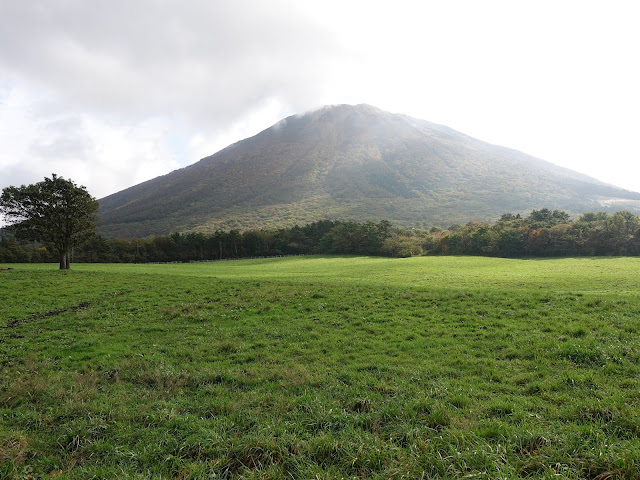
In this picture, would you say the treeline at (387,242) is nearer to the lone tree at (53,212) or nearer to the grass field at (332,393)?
the lone tree at (53,212)

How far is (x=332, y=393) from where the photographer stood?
771 cm

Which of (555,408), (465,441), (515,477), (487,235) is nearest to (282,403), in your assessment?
(465,441)

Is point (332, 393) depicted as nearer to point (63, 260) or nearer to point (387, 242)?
point (63, 260)

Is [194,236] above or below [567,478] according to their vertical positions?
above

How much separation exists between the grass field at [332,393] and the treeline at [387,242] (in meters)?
67.9

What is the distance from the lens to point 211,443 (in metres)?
5.57

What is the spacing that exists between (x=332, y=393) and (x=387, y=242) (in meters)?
81.0

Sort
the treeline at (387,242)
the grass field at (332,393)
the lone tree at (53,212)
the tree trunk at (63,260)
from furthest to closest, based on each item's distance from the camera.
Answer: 1. the treeline at (387,242)
2. the tree trunk at (63,260)
3. the lone tree at (53,212)
4. the grass field at (332,393)

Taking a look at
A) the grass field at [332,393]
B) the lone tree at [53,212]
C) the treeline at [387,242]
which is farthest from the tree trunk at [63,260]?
the grass field at [332,393]

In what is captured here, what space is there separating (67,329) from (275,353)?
11121mm

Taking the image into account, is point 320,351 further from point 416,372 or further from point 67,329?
point 67,329

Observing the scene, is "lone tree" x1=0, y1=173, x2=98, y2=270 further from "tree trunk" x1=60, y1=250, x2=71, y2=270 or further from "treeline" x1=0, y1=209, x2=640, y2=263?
"treeline" x1=0, y1=209, x2=640, y2=263

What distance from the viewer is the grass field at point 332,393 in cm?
498

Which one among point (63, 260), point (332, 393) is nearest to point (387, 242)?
point (63, 260)
